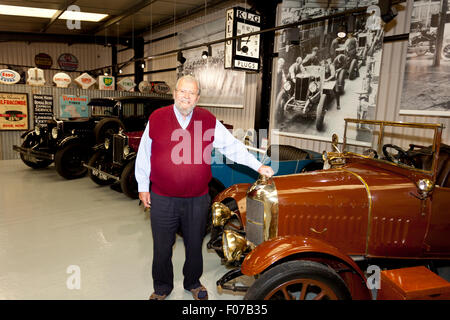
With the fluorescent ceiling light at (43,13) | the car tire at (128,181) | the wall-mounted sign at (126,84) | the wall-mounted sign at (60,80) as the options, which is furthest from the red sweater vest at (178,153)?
the fluorescent ceiling light at (43,13)

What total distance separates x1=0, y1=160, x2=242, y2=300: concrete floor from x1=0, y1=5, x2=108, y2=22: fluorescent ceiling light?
6.57 meters

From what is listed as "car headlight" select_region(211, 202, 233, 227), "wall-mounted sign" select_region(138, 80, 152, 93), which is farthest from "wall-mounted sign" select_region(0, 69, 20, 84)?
"car headlight" select_region(211, 202, 233, 227)

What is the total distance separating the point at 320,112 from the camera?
5707mm

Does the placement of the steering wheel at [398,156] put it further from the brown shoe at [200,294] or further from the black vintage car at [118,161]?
the black vintage car at [118,161]

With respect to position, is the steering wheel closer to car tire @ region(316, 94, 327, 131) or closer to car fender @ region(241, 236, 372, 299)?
car fender @ region(241, 236, 372, 299)

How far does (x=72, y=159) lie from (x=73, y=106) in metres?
3.22

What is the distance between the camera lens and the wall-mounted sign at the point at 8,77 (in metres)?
7.79

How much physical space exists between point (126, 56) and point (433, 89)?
12.2m

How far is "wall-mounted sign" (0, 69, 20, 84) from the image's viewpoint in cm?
779

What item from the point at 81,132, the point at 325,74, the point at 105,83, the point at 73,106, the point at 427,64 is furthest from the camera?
the point at 105,83

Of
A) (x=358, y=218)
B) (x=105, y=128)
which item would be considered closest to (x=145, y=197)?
(x=358, y=218)

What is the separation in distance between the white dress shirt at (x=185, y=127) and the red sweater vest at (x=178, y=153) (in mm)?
45

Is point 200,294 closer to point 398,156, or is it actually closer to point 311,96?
point 398,156
